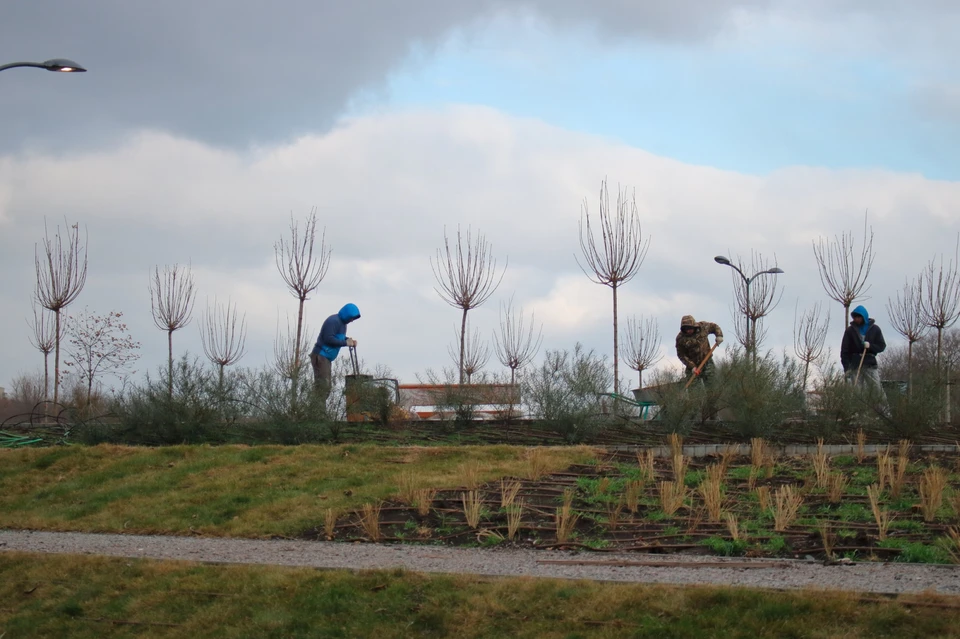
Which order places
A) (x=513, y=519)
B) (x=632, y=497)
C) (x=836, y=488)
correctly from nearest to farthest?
(x=513, y=519)
(x=632, y=497)
(x=836, y=488)

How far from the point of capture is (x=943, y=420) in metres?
18.9

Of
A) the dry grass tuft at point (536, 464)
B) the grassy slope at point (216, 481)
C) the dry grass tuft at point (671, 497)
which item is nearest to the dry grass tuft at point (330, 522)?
the grassy slope at point (216, 481)

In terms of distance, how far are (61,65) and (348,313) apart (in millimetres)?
6853

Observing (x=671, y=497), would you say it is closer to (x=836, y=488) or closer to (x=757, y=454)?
(x=836, y=488)

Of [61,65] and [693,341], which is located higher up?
[61,65]

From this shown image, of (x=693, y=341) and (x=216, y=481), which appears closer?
(x=216, y=481)

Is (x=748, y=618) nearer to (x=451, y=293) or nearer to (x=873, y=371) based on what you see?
(x=873, y=371)

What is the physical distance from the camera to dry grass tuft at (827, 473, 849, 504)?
10373mm

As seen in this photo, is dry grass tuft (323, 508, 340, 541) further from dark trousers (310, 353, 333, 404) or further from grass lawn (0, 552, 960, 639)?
dark trousers (310, 353, 333, 404)

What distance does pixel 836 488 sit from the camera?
1045cm

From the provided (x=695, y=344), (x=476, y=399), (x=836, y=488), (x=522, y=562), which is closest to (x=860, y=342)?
(x=695, y=344)

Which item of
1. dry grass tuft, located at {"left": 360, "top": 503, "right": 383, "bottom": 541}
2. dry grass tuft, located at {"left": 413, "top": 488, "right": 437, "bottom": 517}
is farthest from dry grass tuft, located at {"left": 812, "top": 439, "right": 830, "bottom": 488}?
dry grass tuft, located at {"left": 360, "top": 503, "right": 383, "bottom": 541}

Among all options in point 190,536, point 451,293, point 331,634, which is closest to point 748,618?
point 331,634

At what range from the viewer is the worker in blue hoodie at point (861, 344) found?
774 inches
